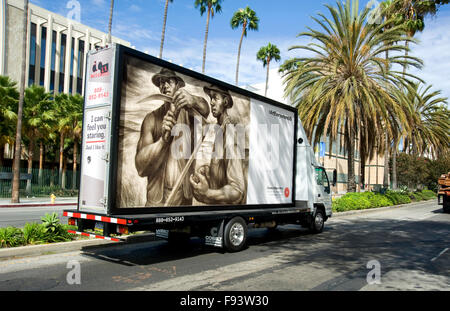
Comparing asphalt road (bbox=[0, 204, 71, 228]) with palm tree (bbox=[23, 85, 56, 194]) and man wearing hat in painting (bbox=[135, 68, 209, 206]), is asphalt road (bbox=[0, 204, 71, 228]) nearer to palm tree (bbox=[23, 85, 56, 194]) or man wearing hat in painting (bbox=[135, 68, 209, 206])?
palm tree (bbox=[23, 85, 56, 194])

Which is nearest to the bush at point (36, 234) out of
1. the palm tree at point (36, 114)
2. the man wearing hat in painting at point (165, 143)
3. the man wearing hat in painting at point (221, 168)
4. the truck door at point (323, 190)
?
the man wearing hat in painting at point (165, 143)

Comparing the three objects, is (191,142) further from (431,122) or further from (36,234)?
(431,122)

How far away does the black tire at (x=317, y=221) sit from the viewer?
12195 millimetres

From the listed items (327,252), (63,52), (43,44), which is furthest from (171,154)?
(63,52)

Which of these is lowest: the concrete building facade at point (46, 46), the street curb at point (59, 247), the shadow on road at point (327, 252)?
the shadow on road at point (327, 252)

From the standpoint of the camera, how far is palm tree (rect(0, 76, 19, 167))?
24.2 meters

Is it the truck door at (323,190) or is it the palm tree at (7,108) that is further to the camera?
the palm tree at (7,108)

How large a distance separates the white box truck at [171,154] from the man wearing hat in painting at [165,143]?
0.07 feet

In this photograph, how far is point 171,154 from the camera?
7566mm

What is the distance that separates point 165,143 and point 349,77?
49.1 feet

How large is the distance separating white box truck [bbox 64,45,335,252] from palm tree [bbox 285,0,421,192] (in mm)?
9948

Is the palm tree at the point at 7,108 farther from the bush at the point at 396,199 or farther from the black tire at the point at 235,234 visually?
the bush at the point at 396,199

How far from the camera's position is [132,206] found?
6965 mm
